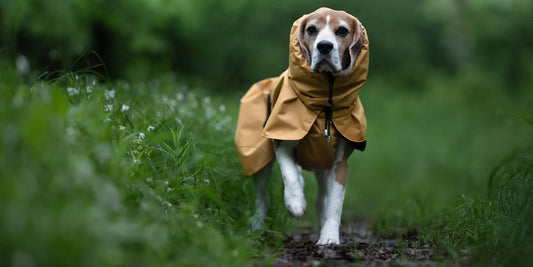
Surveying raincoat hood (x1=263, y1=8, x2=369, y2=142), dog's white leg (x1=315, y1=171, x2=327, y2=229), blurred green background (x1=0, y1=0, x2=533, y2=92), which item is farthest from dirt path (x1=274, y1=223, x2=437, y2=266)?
blurred green background (x1=0, y1=0, x2=533, y2=92)

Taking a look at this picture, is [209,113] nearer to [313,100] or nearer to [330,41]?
[313,100]

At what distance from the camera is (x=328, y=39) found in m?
3.70

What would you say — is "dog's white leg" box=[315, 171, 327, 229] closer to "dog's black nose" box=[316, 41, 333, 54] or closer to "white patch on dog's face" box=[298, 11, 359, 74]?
"white patch on dog's face" box=[298, 11, 359, 74]

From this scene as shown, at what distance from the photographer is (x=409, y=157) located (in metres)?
9.45

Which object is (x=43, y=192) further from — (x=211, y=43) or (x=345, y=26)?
(x=211, y=43)

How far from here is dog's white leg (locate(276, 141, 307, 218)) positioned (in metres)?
3.71

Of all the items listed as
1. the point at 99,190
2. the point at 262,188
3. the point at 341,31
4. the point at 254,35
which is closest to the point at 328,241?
the point at 262,188

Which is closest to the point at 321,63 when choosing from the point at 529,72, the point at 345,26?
the point at 345,26

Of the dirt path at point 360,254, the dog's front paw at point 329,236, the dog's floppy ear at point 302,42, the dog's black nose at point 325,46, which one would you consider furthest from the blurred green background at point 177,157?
the dog's black nose at point 325,46

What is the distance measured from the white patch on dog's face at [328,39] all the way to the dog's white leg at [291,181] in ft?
2.17

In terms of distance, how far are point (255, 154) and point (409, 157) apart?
19.2 ft

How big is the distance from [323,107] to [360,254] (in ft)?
3.64

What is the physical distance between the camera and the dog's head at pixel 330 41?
3.68 m

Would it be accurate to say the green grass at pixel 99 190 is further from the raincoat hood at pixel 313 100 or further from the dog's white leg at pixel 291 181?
the raincoat hood at pixel 313 100
